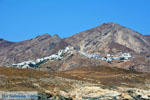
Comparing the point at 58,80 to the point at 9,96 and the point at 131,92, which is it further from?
the point at 9,96

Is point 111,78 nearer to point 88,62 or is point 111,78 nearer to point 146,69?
A: point 88,62

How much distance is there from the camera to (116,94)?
42.3 m

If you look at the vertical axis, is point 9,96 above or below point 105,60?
below

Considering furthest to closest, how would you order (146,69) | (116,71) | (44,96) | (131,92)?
(146,69) < (116,71) < (131,92) < (44,96)

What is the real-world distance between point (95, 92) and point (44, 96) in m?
8.38

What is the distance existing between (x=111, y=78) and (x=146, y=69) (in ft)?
377

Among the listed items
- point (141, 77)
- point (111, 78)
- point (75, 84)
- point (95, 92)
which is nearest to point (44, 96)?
point (95, 92)

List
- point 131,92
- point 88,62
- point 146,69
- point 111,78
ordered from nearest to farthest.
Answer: point 131,92
point 111,78
point 88,62
point 146,69

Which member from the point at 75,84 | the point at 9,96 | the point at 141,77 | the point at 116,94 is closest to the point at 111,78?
the point at 141,77

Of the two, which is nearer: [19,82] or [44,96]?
[44,96]

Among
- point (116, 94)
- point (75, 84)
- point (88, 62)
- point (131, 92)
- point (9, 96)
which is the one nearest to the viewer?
point (9, 96)

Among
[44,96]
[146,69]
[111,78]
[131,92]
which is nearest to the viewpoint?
[44,96]

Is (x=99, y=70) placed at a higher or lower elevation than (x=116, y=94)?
higher

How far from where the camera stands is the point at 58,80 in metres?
54.0
